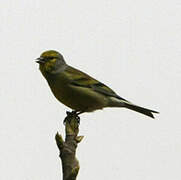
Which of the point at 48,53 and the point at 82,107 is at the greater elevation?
the point at 48,53

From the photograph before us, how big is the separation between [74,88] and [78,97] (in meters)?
0.16

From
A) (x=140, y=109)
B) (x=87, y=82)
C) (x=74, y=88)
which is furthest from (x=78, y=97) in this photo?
(x=140, y=109)

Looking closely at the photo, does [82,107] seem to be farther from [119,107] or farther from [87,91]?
[119,107]

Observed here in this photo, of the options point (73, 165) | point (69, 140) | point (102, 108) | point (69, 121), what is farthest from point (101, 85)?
point (73, 165)

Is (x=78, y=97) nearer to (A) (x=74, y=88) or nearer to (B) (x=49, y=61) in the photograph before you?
(A) (x=74, y=88)

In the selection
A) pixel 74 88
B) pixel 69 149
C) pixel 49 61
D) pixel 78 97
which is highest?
pixel 49 61

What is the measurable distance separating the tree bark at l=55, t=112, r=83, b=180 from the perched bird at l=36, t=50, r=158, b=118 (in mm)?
1841

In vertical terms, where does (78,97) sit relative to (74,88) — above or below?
below

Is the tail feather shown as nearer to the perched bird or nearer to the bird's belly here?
the perched bird

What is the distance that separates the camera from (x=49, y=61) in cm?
621

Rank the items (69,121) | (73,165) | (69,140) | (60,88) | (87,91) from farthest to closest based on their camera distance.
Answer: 1. (87,91)
2. (60,88)
3. (69,121)
4. (69,140)
5. (73,165)

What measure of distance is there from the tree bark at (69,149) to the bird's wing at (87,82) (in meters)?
2.40

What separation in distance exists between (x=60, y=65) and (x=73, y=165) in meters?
3.40

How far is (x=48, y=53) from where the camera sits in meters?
6.21
